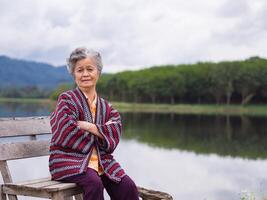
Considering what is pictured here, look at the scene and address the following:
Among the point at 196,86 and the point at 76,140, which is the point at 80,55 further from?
the point at 196,86

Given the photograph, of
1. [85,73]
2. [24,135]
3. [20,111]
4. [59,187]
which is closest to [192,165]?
[24,135]

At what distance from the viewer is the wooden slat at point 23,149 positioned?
4.07 metres

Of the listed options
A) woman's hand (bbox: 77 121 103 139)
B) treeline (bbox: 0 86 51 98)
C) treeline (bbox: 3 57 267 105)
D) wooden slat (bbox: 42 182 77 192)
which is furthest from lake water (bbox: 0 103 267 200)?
treeline (bbox: 0 86 51 98)

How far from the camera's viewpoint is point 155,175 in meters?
17.3

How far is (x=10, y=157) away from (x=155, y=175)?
13.4 metres

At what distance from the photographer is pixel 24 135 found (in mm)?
4422

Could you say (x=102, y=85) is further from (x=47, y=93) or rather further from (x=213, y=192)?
(x=213, y=192)

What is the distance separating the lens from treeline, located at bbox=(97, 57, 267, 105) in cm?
8575

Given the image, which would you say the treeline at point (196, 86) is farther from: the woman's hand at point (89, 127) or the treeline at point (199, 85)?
the woman's hand at point (89, 127)

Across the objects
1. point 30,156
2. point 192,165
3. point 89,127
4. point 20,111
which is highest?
point 89,127

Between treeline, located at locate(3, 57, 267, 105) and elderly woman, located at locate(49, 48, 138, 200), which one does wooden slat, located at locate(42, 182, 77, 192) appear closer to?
elderly woman, located at locate(49, 48, 138, 200)

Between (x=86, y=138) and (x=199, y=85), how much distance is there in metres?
90.3

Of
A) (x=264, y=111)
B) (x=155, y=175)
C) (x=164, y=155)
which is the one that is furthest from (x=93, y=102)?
(x=264, y=111)

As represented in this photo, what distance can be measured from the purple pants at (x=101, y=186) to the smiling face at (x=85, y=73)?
2.26 ft
